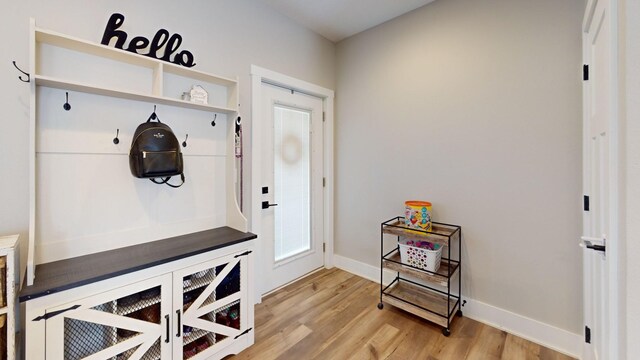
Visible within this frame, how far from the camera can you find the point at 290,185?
271 centimetres

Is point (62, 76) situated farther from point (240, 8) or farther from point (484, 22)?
point (484, 22)

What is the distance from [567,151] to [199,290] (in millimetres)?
2576

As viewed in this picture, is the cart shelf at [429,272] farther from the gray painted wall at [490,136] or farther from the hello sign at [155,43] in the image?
the hello sign at [155,43]

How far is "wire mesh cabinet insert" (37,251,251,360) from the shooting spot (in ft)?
3.80

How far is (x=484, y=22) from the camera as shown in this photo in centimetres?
201

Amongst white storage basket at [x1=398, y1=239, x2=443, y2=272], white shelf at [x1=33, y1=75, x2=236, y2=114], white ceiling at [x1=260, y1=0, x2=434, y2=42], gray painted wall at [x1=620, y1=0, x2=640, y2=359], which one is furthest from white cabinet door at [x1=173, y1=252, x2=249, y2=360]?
white ceiling at [x1=260, y1=0, x2=434, y2=42]

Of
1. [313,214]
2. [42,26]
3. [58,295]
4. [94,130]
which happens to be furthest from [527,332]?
[42,26]

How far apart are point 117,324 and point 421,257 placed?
2034mm

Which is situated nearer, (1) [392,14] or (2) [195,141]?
(2) [195,141]

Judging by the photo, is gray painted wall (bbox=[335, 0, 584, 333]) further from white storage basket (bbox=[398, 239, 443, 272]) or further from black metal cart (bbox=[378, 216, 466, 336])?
white storage basket (bbox=[398, 239, 443, 272])

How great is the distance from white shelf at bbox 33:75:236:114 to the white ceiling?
128 cm

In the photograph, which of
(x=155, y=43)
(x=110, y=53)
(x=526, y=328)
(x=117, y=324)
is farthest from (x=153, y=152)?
(x=526, y=328)

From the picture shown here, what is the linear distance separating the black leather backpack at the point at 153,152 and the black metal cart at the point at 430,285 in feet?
5.83

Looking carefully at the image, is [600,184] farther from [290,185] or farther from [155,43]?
[155,43]
